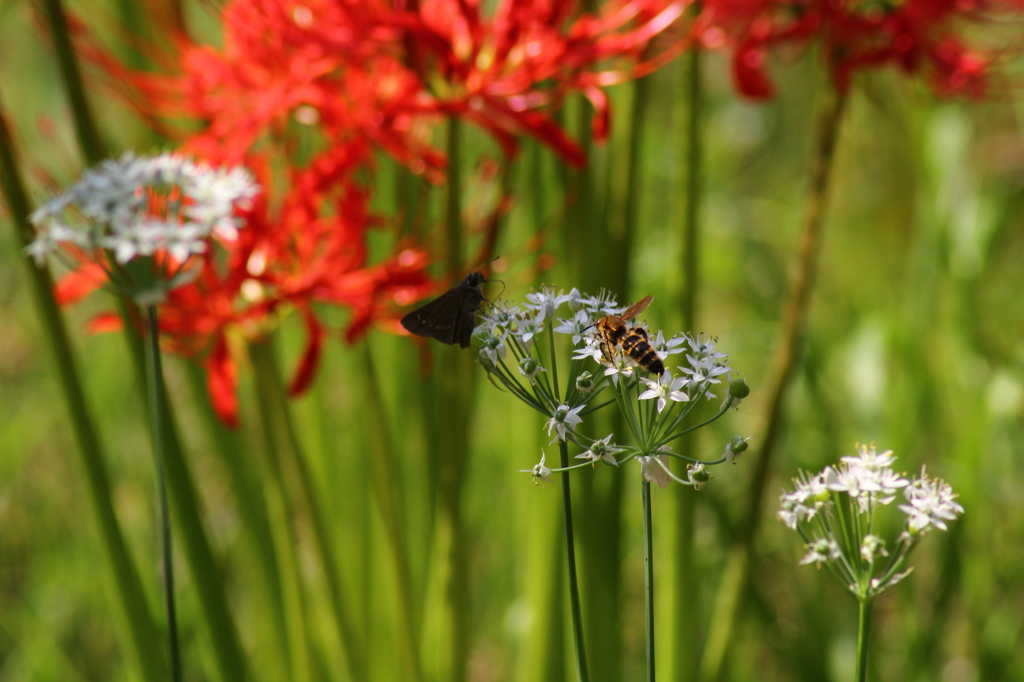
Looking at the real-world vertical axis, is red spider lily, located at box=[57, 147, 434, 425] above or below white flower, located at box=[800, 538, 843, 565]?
above

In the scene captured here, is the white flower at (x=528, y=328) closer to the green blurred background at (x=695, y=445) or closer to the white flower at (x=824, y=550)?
the white flower at (x=824, y=550)

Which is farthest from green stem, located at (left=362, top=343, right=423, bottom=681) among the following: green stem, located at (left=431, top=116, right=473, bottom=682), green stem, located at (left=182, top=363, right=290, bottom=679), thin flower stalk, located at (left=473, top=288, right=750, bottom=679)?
thin flower stalk, located at (left=473, top=288, right=750, bottom=679)

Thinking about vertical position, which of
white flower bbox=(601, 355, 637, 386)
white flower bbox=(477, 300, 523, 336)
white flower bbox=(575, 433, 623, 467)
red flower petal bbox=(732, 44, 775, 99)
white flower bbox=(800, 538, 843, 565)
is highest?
red flower petal bbox=(732, 44, 775, 99)

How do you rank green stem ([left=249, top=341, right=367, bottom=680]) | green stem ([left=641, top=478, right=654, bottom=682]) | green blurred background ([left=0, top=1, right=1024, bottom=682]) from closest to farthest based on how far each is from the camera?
green stem ([left=641, top=478, right=654, bottom=682])
green stem ([left=249, top=341, right=367, bottom=680])
green blurred background ([left=0, top=1, right=1024, bottom=682])

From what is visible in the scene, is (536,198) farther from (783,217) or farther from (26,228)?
(783,217)

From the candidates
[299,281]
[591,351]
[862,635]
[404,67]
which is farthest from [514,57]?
[862,635]

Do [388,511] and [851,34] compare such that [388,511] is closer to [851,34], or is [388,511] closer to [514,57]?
[514,57]

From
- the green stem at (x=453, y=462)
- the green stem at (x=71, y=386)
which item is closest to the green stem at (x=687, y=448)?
the green stem at (x=453, y=462)

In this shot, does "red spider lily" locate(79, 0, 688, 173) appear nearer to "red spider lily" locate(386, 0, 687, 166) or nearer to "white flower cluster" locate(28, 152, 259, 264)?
"red spider lily" locate(386, 0, 687, 166)
